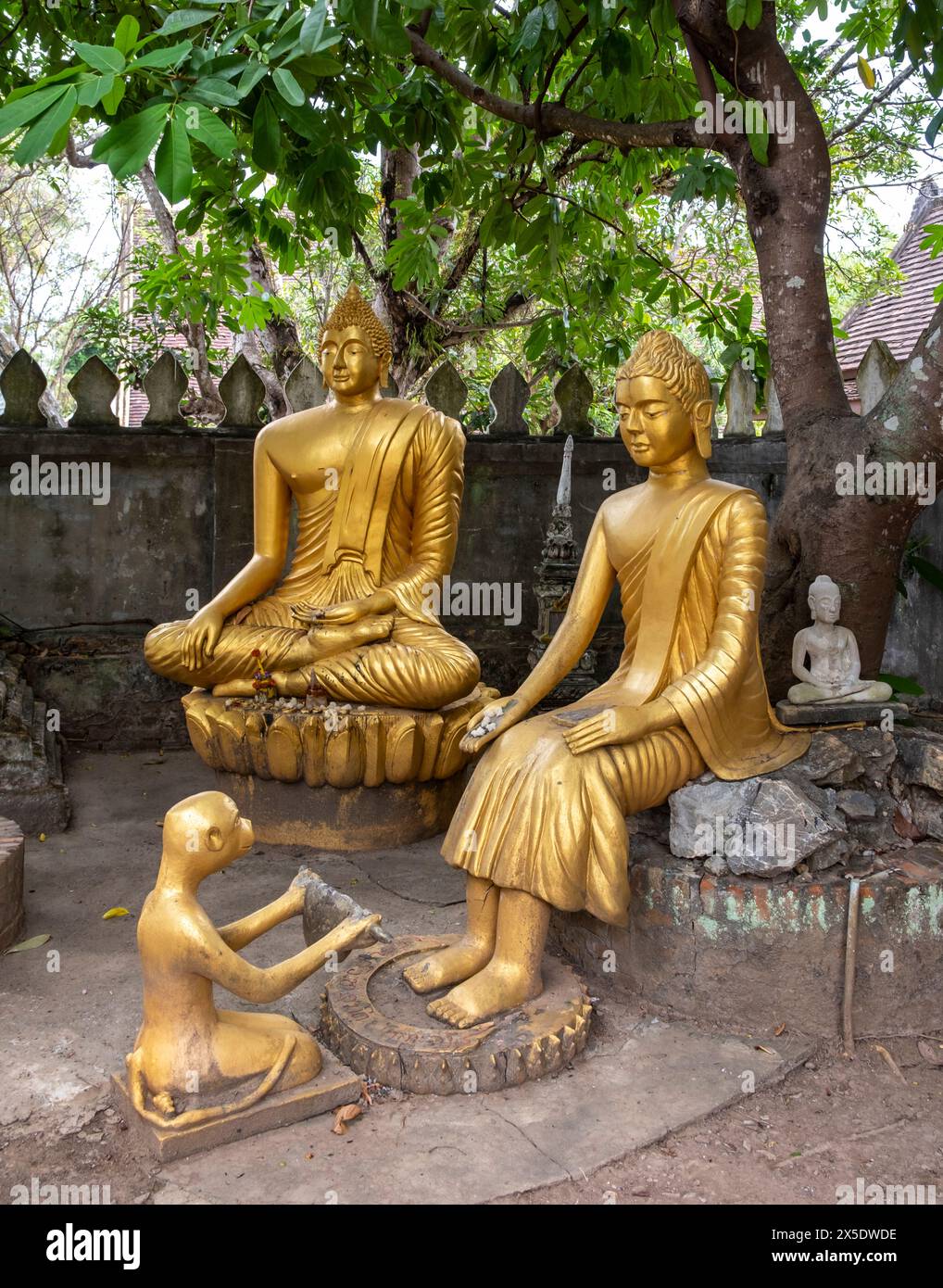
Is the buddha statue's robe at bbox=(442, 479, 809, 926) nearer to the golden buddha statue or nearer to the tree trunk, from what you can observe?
the golden buddha statue

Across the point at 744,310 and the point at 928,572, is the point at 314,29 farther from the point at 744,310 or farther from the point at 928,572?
the point at 928,572

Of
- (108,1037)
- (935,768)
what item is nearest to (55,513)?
(108,1037)

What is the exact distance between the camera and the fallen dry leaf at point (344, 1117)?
9.33ft

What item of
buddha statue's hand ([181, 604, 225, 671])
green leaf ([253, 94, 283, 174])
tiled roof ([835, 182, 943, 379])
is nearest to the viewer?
green leaf ([253, 94, 283, 174])

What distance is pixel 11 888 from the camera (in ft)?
13.4

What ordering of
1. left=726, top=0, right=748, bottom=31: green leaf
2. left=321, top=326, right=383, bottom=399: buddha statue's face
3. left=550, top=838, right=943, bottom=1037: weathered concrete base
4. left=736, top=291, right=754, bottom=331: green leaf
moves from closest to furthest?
left=550, top=838, right=943, bottom=1037: weathered concrete base
left=726, top=0, right=748, bottom=31: green leaf
left=321, top=326, right=383, bottom=399: buddha statue's face
left=736, top=291, right=754, bottom=331: green leaf

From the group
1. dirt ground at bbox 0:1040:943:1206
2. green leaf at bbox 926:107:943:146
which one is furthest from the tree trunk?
dirt ground at bbox 0:1040:943:1206

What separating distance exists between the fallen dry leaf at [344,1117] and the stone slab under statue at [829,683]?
197cm

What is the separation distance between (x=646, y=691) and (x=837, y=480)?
1587mm

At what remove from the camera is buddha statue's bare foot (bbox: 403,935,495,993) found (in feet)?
11.0

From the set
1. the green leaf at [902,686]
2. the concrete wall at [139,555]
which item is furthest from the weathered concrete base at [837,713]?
the concrete wall at [139,555]

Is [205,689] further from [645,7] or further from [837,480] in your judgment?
[645,7]

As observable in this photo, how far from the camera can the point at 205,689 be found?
215 inches

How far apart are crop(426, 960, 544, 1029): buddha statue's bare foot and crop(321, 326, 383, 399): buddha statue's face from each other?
3.22m
